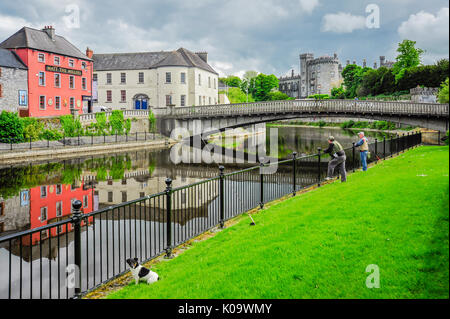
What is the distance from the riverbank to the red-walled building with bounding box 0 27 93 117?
654 centimetres

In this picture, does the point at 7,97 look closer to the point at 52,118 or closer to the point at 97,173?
the point at 52,118

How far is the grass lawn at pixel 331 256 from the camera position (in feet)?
14.6

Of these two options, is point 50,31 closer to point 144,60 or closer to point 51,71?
point 51,71

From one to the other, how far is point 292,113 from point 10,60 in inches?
1094

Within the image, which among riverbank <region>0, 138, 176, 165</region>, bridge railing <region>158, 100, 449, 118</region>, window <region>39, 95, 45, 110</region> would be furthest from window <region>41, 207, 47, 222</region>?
window <region>39, 95, 45, 110</region>

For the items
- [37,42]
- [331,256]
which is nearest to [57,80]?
[37,42]

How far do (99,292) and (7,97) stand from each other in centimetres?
3732

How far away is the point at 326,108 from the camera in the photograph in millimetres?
35656

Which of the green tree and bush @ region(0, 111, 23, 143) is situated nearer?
bush @ region(0, 111, 23, 143)

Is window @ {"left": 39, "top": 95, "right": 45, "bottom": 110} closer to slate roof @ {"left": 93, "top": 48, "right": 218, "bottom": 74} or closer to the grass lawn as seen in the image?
slate roof @ {"left": 93, "top": 48, "right": 218, "bottom": 74}

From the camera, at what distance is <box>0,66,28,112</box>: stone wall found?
37.4m

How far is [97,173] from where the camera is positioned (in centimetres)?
2353
